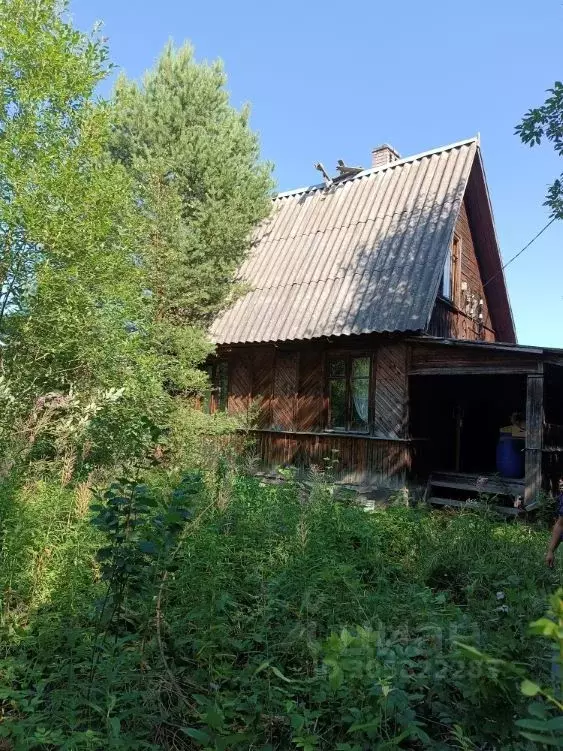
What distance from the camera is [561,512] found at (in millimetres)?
4480

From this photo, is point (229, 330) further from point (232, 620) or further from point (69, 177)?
point (232, 620)

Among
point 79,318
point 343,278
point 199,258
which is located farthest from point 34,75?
point 343,278

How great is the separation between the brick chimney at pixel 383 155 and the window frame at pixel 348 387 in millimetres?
7298

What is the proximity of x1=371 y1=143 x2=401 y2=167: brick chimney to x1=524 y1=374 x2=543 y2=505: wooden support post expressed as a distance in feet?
31.0

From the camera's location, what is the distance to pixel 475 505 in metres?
8.31

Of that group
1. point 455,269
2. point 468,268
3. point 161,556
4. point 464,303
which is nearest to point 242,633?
point 161,556

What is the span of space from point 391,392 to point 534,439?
281 cm

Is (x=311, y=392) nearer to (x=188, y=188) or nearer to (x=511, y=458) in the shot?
(x=511, y=458)

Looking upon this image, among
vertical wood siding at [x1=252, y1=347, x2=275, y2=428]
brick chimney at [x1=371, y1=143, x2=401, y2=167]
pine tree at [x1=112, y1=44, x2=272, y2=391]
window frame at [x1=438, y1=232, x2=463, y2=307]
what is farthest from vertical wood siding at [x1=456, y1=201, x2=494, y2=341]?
pine tree at [x1=112, y1=44, x2=272, y2=391]

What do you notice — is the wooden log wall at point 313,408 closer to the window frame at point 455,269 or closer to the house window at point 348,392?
the house window at point 348,392

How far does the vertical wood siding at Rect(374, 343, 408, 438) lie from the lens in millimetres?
10875

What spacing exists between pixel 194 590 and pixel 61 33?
7.68 meters

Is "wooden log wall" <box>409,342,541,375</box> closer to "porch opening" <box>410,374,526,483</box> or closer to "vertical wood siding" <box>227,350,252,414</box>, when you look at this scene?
"porch opening" <box>410,374,526,483</box>

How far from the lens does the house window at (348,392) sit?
11594mm
